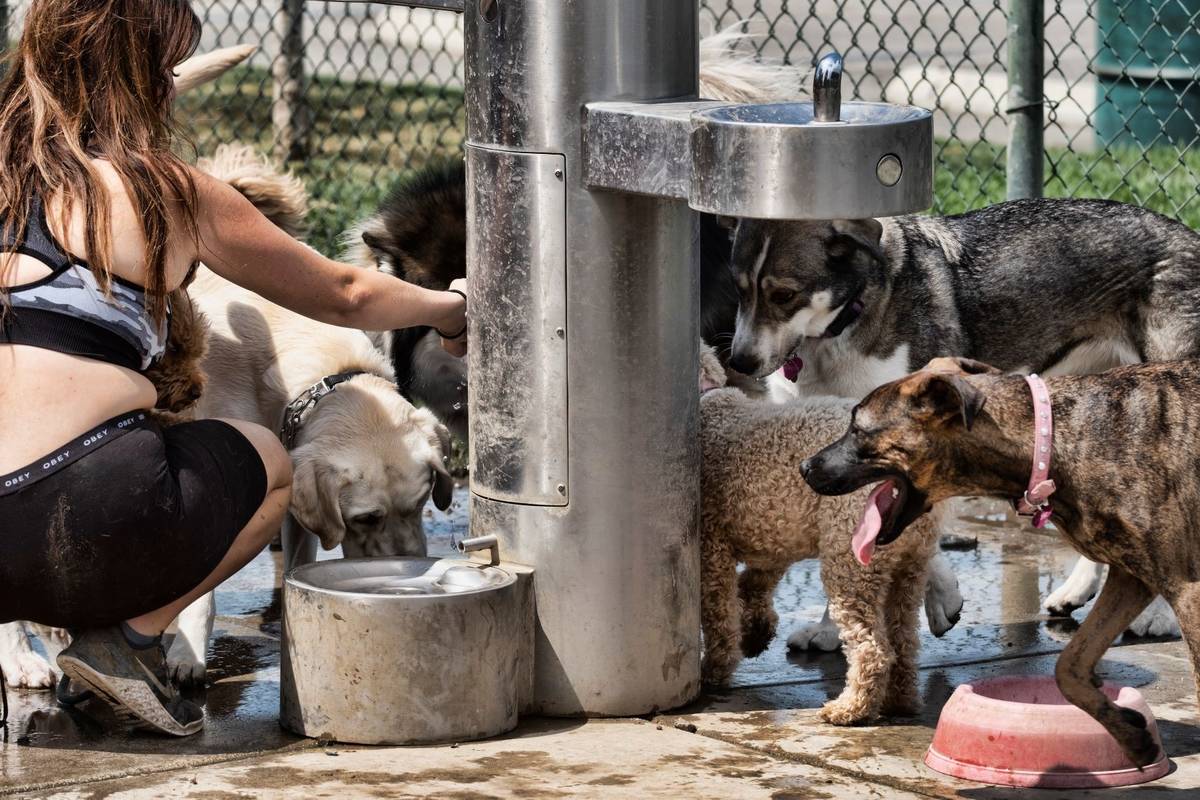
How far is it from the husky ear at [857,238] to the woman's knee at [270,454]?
188 centimetres

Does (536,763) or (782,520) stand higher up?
(782,520)

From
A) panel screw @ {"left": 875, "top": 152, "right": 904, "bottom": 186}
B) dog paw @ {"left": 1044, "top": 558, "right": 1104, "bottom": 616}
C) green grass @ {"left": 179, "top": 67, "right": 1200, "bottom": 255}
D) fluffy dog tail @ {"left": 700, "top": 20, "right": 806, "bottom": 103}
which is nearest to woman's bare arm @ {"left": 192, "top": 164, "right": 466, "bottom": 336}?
panel screw @ {"left": 875, "top": 152, "right": 904, "bottom": 186}

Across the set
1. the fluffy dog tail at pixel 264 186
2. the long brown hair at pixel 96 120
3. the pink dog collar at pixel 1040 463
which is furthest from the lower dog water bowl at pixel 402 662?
the fluffy dog tail at pixel 264 186

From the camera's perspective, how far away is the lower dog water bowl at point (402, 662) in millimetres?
4059

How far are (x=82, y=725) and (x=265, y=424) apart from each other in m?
1.25

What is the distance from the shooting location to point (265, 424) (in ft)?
17.4

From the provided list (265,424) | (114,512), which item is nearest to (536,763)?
(114,512)

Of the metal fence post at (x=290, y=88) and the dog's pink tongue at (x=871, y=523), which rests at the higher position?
the metal fence post at (x=290, y=88)

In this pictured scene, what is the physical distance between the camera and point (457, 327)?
4.62m

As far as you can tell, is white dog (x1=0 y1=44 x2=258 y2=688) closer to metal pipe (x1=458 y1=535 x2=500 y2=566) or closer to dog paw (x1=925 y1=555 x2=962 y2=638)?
metal pipe (x1=458 y1=535 x2=500 y2=566)

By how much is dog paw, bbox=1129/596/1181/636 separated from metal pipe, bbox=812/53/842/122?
2202 mm

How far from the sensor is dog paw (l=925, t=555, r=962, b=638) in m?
5.05

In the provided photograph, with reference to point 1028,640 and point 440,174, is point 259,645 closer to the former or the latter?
point 440,174

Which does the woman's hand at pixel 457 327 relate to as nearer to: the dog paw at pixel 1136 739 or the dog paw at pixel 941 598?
the dog paw at pixel 941 598
